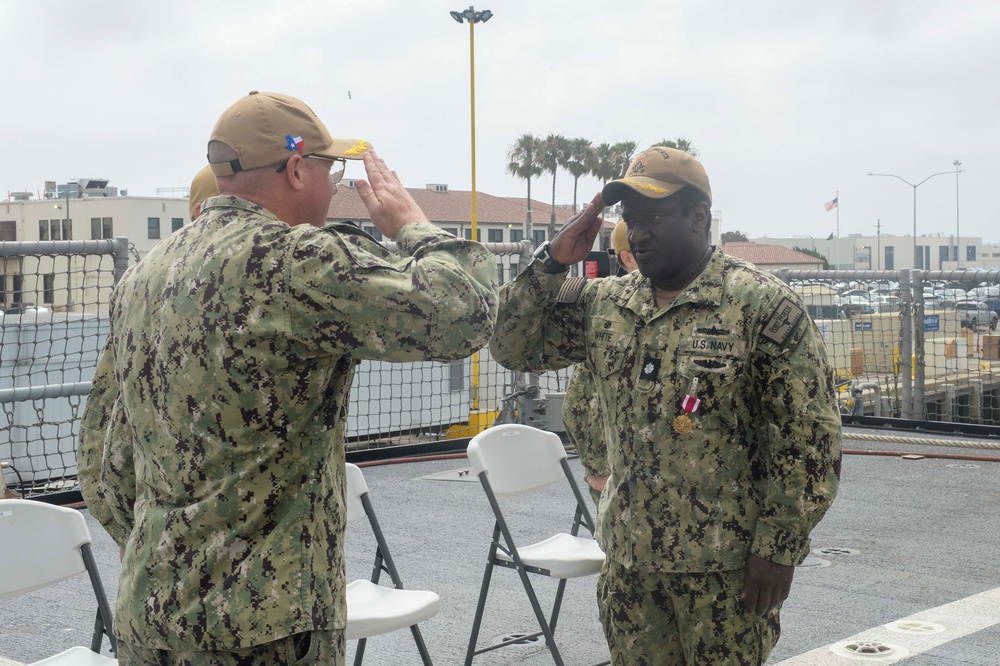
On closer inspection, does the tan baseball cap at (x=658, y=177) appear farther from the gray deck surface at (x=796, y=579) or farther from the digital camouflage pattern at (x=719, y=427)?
the gray deck surface at (x=796, y=579)

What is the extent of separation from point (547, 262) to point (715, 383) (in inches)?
22.3

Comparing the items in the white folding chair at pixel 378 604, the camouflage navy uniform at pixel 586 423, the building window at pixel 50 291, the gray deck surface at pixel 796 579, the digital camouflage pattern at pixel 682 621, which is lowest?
the gray deck surface at pixel 796 579

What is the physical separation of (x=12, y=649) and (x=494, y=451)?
2191 mm

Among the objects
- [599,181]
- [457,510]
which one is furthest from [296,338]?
[599,181]

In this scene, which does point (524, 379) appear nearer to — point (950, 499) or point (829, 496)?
point (950, 499)

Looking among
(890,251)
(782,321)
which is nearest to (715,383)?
(782,321)

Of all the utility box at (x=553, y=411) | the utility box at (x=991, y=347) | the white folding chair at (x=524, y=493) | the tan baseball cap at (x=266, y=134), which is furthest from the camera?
the utility box at (x=991, y=347)

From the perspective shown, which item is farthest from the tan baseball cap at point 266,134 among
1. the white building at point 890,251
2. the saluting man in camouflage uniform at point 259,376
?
the white building at point 890,251

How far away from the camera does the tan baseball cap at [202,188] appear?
343 cm

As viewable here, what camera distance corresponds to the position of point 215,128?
221 centimetres

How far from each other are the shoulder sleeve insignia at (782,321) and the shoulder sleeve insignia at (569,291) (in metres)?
0.55

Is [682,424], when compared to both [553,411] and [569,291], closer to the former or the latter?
[569,291]

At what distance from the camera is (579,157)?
6650 cm

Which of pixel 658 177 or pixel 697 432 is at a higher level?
pixel 658 177
